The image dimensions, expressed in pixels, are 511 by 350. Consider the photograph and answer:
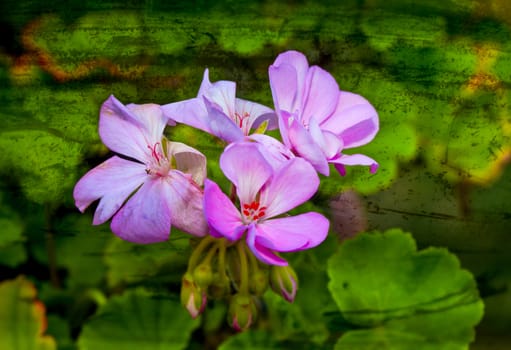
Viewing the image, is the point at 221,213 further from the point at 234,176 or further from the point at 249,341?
the point at 249,341

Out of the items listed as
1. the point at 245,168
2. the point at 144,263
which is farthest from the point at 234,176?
the point at 144,263

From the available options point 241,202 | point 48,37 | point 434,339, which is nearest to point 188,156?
point 241,202

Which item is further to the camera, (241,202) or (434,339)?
(434,339)

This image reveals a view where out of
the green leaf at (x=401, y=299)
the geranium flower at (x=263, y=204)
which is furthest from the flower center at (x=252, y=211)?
the green leaf at (x=401, y=299)

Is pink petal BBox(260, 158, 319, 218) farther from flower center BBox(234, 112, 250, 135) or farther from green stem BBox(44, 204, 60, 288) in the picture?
green stem BBox(44, 204, 60, 288)

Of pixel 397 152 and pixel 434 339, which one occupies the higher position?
pixel 397 152

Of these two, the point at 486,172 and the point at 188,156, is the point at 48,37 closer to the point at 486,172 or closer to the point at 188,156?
the point at 188,156

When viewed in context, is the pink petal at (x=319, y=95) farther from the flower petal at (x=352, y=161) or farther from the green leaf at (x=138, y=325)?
the green leaf at (x=138, y=325)
